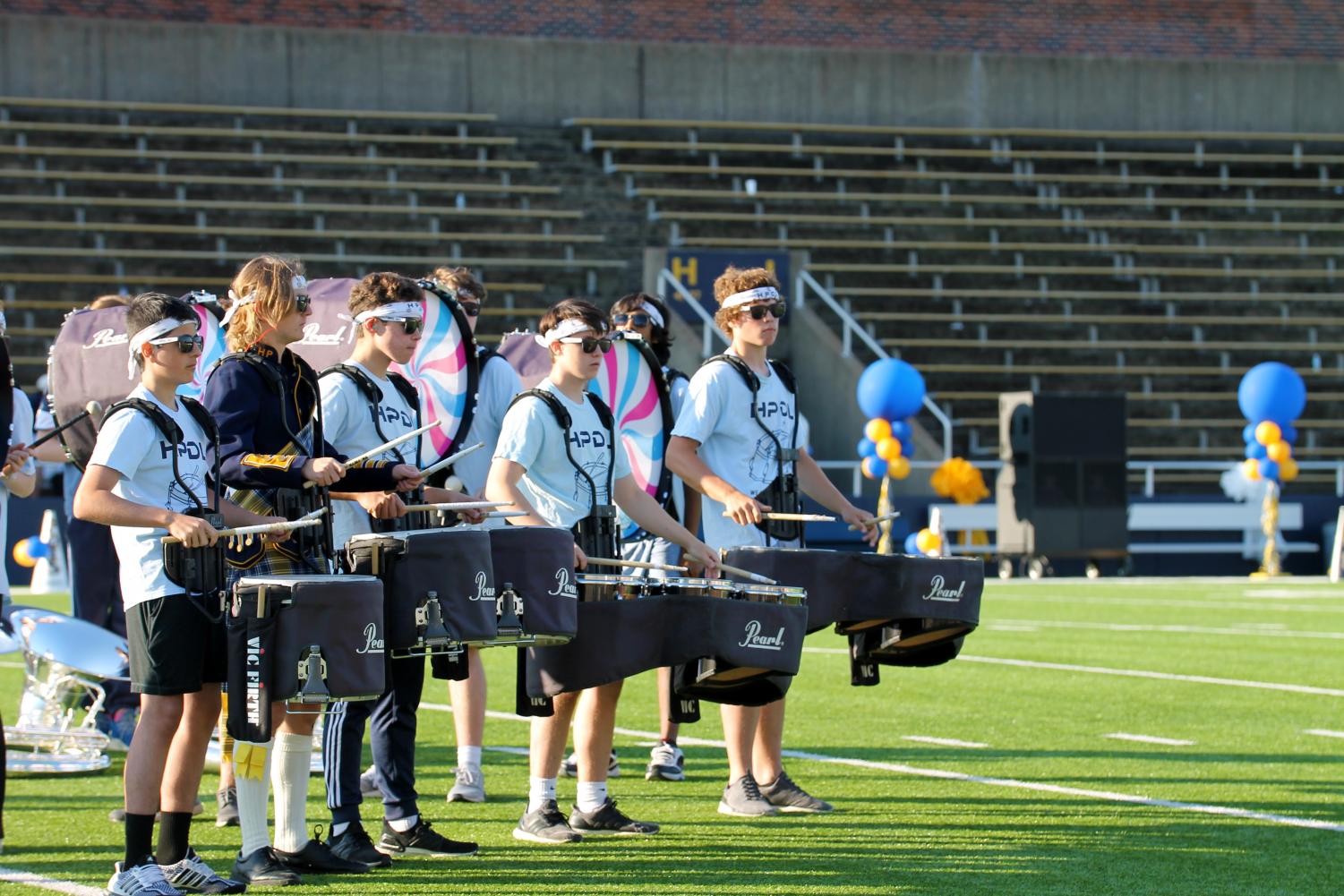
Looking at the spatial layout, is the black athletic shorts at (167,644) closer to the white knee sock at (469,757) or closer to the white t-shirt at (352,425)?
the white t-shirt at (352,425)

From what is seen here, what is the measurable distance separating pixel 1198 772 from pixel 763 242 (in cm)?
1894

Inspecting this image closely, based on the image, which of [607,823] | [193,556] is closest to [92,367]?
[193,556]

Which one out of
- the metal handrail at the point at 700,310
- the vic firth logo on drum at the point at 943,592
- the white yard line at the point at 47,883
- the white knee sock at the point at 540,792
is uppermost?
the metal handrail at the point at 700,310

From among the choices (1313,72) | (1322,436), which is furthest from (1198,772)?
(1313,72)

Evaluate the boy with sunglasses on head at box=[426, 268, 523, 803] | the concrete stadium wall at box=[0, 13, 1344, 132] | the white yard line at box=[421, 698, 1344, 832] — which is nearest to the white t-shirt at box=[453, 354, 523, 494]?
the boy with sunglasses on head at box=[426, 268, 523, 803]

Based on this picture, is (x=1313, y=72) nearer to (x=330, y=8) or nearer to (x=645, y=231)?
(x=645, y=231)

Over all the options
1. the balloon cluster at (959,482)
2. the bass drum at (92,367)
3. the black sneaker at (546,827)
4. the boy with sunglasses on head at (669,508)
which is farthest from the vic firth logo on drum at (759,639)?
the balloon cluster at (959,482)

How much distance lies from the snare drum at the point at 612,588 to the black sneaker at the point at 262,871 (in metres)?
1.16

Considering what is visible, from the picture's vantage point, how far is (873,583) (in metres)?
6.55

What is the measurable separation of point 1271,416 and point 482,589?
17745mm

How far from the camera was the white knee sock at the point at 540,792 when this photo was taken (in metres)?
6.53

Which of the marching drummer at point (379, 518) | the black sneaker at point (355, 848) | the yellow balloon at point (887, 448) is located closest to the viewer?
the black sneaker at point (355, 848)

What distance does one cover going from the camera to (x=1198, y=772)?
7965 millimetres

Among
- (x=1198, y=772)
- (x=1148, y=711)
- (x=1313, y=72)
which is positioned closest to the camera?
(x=1198, y=772)
